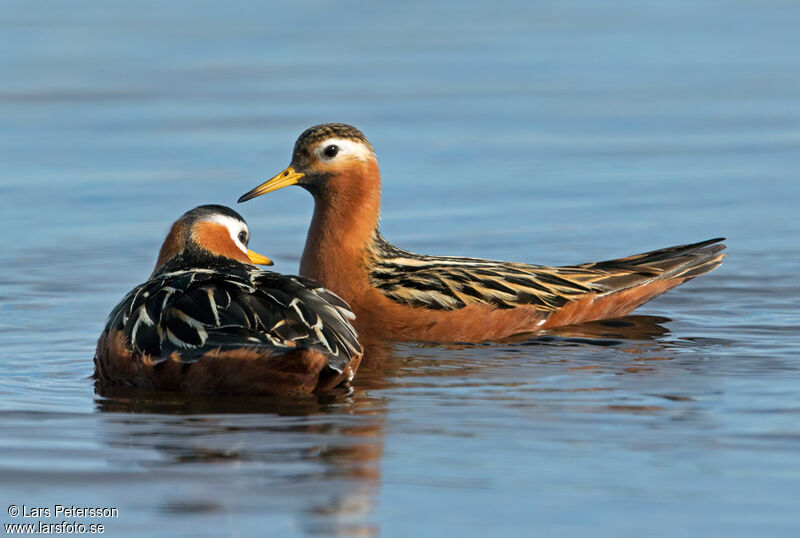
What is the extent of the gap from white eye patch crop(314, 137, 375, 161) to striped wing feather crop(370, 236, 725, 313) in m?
0.86

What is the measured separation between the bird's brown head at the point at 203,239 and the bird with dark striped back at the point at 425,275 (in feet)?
4.37

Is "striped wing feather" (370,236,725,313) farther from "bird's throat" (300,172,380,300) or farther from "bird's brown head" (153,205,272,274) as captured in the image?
"bird's brown head" (153,205,272,274)

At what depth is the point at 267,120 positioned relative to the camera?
2175 cm

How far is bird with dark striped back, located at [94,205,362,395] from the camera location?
10852mm

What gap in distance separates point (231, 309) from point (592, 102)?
12737 millimetres

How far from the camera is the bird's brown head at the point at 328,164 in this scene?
14.4m

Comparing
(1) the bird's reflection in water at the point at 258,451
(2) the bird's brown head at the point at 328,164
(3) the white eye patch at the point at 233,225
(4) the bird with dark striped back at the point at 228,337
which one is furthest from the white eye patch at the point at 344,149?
(1) the bird's reflection in water at the point at 258,451

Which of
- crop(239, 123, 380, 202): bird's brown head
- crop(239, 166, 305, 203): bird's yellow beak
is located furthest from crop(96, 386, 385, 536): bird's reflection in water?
crop(239, 123, 380, 202): bird's brown head

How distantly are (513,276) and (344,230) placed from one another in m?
1.66

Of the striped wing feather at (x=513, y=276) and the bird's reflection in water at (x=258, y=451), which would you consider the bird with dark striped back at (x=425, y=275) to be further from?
the bird's reflection in water at (x=258, y=451)

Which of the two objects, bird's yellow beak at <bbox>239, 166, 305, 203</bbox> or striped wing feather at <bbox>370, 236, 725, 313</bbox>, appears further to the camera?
bird's yellow beak at <bbox>239, 166, 305, 203</bbox>

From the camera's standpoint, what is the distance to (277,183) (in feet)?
47.2

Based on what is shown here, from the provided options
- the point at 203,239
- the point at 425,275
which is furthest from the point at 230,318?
the point at 425,275

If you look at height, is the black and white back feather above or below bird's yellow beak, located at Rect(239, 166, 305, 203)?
below
